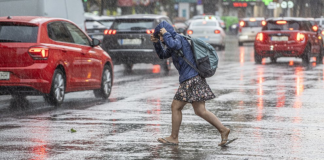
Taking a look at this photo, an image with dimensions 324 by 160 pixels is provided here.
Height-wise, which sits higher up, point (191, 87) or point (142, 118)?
point (191, 87)

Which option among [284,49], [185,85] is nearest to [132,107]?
[185,85]

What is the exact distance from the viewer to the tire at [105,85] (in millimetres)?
13930

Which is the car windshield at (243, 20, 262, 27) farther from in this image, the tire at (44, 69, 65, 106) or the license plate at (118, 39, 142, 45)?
the tire at (44, 69, 65, 106)

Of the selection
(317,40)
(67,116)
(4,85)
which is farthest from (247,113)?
(317,40)

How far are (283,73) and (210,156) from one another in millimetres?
12856

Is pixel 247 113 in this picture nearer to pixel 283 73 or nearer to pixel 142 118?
pixel 142 118

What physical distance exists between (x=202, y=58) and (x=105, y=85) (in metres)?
5.98

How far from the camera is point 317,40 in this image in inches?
993

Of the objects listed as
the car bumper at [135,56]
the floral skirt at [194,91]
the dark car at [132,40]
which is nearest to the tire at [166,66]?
the dark car at [132,40]

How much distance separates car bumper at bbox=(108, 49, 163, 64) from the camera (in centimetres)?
2002

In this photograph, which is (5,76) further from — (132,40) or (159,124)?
(132,40)

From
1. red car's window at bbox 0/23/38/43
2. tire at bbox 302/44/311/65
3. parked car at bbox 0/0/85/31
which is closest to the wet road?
red car's window at bbox 0/23/38/43

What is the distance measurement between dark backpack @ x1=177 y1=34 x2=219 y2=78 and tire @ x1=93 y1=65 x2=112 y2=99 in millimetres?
5747

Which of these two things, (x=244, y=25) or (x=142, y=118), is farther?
(x=244, y=25)
